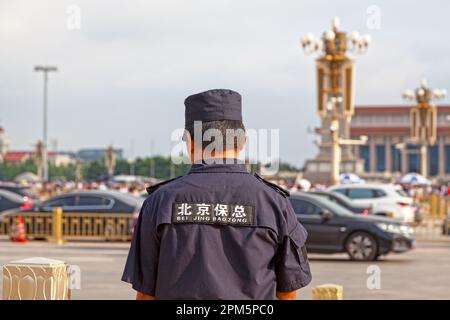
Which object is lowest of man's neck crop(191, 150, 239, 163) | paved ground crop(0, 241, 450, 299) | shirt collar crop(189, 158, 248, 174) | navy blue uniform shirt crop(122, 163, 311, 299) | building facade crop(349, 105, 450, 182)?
paved ground crop(0, 241, 450, 299)

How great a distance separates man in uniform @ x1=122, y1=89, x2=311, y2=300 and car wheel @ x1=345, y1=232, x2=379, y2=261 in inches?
613

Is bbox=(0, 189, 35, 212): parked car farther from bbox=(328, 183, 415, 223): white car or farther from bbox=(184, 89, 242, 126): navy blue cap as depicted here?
bbox=(184, 89, 242, 126): navy blue cap

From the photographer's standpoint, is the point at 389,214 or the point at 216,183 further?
the point at 389,214

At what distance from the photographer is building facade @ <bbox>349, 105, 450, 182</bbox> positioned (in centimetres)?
11912

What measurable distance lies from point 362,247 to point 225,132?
15.7 m

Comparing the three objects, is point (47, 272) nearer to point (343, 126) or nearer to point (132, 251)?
point (132, 251)

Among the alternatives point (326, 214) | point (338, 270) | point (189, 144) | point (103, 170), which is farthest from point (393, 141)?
point (189, 144)

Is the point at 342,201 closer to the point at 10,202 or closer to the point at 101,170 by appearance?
the point at 10,202

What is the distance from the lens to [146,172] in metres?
148

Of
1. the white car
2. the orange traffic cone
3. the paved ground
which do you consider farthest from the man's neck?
the white car

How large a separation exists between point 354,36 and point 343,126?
48127mm

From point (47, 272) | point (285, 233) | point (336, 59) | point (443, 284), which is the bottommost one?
point (443, 284)
